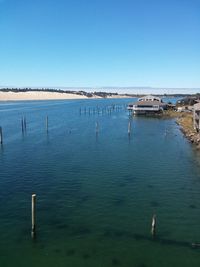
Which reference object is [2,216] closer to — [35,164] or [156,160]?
[35,164]

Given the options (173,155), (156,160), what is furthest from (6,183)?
(173,155)

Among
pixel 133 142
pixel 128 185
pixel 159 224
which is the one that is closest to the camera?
pixel 159 224

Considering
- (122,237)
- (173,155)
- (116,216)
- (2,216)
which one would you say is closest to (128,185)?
(116,216)

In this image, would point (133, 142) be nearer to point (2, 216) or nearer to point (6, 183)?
point (6, 183)

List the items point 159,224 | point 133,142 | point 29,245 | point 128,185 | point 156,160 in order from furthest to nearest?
point 133,142, point 156,160, point 128,185, point 159,224, point 29,245

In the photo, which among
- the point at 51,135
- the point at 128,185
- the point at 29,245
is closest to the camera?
the point at 29,245

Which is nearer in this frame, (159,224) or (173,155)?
(159,224)
